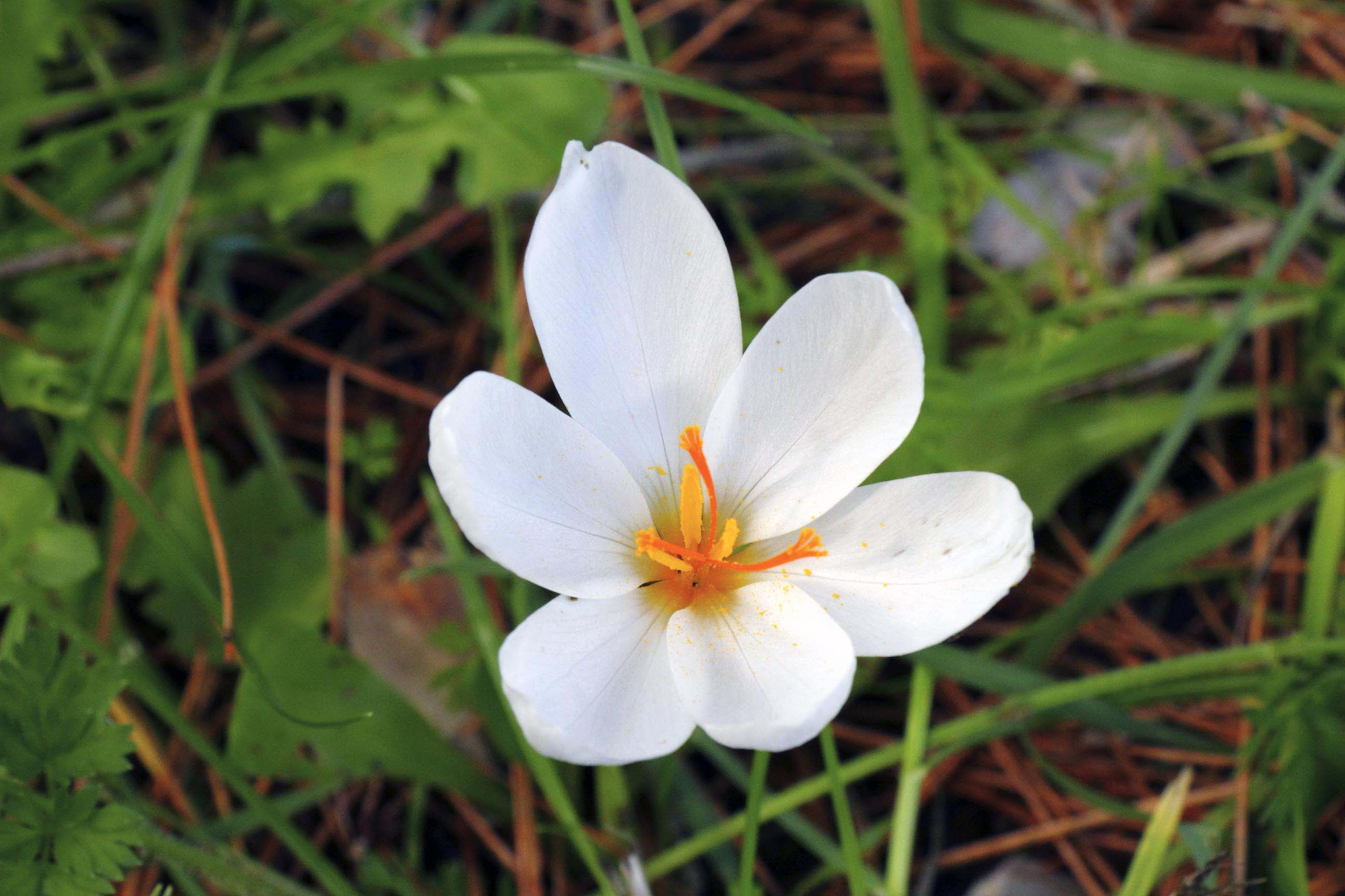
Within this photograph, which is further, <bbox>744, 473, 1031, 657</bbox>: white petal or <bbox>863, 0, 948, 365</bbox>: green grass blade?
<bbox>863, 0, 948, 365</bbox>: green grass blade

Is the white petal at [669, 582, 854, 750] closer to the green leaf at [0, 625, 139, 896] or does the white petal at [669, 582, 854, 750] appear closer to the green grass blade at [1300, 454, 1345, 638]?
the green leaf at [0, 625, 139, 896]

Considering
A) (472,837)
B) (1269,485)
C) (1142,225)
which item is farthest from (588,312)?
(1142,225)

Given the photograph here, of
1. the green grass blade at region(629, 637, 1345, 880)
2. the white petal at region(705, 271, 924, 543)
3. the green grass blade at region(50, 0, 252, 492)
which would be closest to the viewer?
the white petal at region(705, 271, 924, 543)

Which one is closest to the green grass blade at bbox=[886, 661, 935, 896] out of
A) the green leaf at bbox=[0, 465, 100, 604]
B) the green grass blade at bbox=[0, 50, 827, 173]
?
the green grass blade at bbox=[0, 50, 827, 173]

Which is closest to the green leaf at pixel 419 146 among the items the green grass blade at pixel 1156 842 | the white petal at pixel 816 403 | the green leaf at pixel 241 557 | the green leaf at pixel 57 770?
the green leaf at pixel 241 557

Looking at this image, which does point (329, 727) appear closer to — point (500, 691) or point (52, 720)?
point (500, 691)

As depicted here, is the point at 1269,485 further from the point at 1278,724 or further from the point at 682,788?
the point at 682,788
